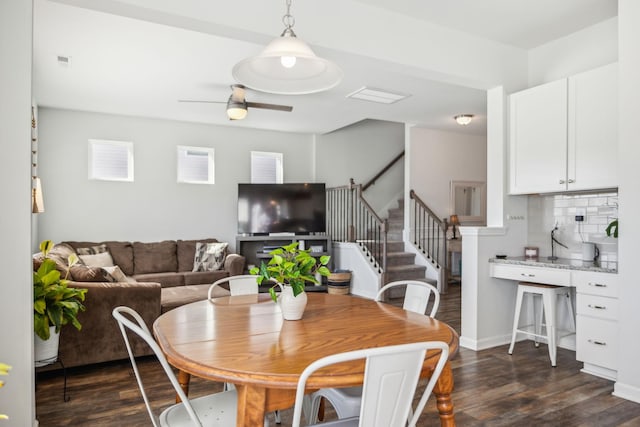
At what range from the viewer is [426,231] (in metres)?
7.49

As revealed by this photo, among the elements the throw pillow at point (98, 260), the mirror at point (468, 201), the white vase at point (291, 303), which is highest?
the mirror at point (468, 201)

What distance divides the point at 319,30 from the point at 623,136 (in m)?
2.21

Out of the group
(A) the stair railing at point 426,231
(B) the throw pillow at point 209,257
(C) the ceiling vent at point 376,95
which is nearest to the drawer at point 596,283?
(C) the ceiling vent at point 376,95

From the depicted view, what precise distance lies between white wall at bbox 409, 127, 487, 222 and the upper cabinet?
3.30 metres

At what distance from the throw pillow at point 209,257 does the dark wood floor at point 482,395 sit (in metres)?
2.71

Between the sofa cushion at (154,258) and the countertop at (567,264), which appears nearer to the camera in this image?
the countertop at (567,264)

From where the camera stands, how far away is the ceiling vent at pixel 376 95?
515 cm

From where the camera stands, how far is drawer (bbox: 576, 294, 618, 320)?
3.12 m

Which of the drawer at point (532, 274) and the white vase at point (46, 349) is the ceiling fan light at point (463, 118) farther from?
the white vase at point (46, 349)

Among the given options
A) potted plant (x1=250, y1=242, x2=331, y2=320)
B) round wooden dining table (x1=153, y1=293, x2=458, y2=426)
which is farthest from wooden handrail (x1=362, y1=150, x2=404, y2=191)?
potted plant (x1=250, y1=242, x2=331, y2=320)

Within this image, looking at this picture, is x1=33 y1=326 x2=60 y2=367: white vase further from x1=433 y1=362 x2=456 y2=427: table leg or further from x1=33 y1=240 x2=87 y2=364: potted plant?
x1=433 y1=362 x2=456 y2=427: table leg

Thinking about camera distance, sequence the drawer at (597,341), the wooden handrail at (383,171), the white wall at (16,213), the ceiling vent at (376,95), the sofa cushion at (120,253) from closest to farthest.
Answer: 1. the white wall at (16,213)
2. the drawer at (597,341)
3. the ceiling vent at (376,95)
4. the sofa cushion at (120,253)
5. the wooden handrail at (383,171)

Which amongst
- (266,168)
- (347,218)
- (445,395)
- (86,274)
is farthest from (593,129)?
(266,168)

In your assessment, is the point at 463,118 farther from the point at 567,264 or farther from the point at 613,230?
the point at 567,264
